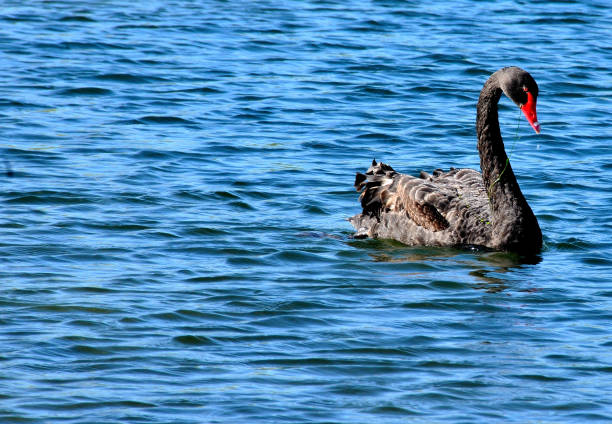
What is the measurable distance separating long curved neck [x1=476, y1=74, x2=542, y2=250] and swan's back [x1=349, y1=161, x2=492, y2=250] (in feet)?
0.45

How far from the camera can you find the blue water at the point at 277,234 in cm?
648

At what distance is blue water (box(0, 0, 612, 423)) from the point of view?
255 inches

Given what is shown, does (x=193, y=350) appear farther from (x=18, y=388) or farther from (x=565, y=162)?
(x=565, y=162)

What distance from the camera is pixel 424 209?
30.7ft

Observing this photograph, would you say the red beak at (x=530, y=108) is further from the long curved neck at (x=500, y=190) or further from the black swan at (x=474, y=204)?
the long curved neck at (x=500, y=190)

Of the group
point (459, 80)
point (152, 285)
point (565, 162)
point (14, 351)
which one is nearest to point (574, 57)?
point (459, 80)

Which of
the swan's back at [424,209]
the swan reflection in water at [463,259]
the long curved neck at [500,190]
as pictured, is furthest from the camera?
the swan's back at [424,209]

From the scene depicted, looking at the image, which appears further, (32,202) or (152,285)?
(32,202)

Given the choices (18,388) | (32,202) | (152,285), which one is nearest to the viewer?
(18,388)

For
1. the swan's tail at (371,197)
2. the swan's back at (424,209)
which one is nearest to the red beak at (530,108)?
the swan's back at (424,209)

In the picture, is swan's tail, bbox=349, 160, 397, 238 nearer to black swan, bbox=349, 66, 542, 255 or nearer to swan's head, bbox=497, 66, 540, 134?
black swan, bbox=349, 66, 542, 255

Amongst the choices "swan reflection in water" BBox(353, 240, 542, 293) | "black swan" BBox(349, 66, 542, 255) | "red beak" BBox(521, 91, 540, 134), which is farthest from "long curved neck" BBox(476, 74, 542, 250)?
"red beak" BBox(521, 91, 540, 134)

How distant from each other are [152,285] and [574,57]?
1101 cm

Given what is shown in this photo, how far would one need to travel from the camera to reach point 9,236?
925cm
